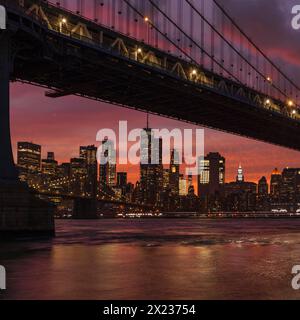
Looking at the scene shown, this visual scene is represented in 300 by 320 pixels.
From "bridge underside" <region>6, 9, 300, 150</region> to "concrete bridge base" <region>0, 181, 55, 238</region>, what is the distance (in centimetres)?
969

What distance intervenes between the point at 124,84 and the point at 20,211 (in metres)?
→ 22.8

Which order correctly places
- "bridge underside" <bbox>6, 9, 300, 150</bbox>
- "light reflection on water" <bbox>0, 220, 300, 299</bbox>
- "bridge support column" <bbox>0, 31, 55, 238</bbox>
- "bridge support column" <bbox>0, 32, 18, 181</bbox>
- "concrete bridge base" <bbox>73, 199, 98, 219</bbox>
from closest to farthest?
"light reflection on water" <bbox>0, 220, 300, 299</bbox>
"bridge support column" <bbox>0, 31, 55, 238</bbox>
"bridge support column" <bbox>0, 32, 18, 181</bbox>
"bridge underside" <bbox>6, 9, 300, 150</bbox>
"concrete bridge base" <bbox>73, 199, 98, 219</bbox>

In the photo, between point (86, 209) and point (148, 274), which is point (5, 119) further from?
point (86, 209)

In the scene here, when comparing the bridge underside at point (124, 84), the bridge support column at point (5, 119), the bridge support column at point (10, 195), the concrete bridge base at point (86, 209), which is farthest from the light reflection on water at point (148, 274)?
the concrete bridge base at point (86, 209)

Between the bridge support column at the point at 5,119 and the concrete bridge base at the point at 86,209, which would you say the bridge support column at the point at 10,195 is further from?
the concrete bridge base at the point at 86,209

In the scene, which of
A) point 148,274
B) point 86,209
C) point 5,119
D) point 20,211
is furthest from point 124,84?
point 86,209

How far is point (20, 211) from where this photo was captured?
3741 centimetres

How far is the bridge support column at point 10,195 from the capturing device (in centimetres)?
3681

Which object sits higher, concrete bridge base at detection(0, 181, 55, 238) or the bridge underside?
the bridge underside

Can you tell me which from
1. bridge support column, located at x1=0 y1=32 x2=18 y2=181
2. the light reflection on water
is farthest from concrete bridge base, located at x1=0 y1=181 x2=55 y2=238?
the light reflection on water

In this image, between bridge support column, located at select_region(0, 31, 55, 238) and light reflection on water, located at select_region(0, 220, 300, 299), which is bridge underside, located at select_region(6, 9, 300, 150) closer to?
bridge support column, located at select_region(0, 31, 55, 238)

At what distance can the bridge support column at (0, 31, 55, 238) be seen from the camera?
36.8 metres

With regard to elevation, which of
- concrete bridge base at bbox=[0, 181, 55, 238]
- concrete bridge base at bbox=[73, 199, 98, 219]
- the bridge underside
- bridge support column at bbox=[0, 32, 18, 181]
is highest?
the bridge underside

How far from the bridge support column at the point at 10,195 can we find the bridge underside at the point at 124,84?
2.47 metres
